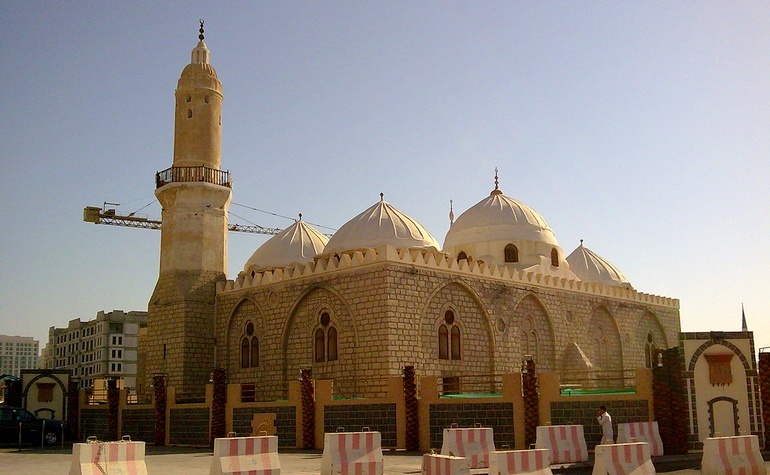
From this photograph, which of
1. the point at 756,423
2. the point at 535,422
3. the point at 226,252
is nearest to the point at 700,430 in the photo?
the point at 756,423

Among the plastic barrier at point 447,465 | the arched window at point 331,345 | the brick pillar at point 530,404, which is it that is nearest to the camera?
the plastic barrier at point 447,465

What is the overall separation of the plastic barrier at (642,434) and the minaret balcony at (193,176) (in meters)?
15.5

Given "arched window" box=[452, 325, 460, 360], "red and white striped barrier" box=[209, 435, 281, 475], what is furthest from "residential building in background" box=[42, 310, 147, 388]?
"red and white striped barrier" box=[209, 435, 281, 475]

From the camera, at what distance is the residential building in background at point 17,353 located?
165 meters

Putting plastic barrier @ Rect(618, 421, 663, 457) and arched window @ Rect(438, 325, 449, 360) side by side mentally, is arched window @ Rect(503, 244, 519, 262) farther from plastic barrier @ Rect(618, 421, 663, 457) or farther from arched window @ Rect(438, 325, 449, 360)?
plastic barrier @ Rect(618, 421, 663, 457)

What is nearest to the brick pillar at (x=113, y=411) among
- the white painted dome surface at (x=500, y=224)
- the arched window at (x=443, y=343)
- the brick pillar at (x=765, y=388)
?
the arched window at (x=443, y=343)

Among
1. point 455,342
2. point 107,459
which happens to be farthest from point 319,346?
point 107,459

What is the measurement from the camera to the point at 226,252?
86.4 ft

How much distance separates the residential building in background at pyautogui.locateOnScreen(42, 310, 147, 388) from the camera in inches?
2857

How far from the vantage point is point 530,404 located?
17.1 metres

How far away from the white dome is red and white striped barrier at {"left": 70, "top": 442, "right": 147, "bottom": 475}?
668 inches

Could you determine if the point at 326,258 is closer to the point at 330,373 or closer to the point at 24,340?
the point at 330,373

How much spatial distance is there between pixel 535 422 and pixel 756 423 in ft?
14.0

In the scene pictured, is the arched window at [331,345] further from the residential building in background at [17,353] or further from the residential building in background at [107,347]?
the residential building in background at [17,353]
